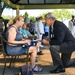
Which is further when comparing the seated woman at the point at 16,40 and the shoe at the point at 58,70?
the shoe at the point at 58,70

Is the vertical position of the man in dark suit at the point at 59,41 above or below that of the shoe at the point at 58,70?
above

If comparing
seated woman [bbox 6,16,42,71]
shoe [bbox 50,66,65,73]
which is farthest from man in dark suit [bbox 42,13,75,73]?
seated woman [bbox 6,16,42,71]

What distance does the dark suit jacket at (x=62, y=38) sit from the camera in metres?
7.02

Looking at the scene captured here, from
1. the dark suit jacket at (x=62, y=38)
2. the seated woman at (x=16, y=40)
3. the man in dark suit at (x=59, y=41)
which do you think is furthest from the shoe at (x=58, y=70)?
the seated woman at (x=16, y=40)

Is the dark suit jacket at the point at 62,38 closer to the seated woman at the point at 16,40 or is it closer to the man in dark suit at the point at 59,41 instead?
the man in dark suit at the point at 59,41

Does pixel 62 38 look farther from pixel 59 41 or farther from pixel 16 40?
pixel 16 40

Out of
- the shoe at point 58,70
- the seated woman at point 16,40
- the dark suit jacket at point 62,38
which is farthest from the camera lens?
the shoe at point 58,70

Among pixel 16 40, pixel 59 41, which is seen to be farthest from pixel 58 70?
pixel 16 40

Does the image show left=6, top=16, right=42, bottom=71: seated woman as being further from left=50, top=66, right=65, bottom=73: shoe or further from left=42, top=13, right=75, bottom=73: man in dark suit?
left=50, top=66, right=65, bottom=73: shoe

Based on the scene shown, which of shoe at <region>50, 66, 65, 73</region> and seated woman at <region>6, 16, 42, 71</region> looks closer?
seated woman at <region>6, 16, 42, 71</region>

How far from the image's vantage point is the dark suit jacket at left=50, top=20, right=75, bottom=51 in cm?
702

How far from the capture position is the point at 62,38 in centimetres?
702

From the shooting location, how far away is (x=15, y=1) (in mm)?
19312

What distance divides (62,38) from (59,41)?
99 mm
